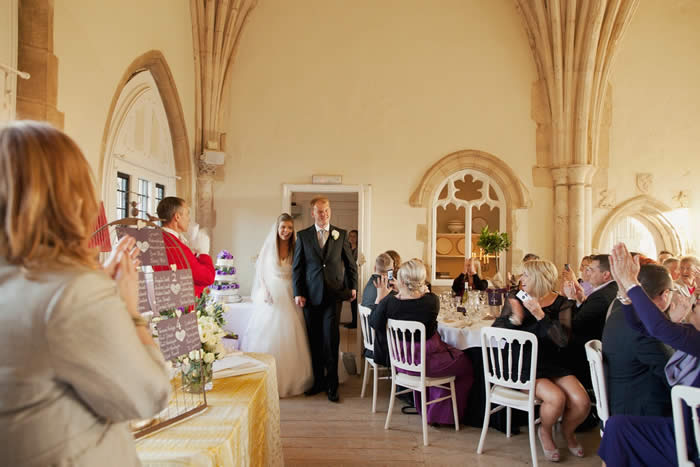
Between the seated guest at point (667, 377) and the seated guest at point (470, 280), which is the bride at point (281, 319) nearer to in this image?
the seated guest at point (470, 280)

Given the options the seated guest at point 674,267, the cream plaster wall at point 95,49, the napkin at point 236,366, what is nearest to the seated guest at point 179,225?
the napkin at point 236,366

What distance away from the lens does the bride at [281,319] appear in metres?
5.10

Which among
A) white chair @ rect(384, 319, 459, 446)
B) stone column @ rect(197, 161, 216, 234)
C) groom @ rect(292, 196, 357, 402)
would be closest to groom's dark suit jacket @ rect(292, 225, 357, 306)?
groom @ rect(292, 196, 357, 402)

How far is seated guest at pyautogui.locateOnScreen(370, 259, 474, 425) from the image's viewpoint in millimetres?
4105

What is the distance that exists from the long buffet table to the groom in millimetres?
2402

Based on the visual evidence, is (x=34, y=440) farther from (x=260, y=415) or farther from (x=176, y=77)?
(x=176, y=77)

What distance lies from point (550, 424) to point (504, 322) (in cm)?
83

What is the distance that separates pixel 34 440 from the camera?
0.91 metres

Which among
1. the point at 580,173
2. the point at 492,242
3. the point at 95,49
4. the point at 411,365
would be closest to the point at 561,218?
the point at 580,173

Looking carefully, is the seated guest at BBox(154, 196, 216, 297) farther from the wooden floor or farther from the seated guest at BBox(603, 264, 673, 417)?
the seated guest at BBox(603, 264, 673, 417)

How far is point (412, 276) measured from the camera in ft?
13.5

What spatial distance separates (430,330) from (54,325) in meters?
3.57

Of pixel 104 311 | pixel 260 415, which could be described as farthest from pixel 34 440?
pixel 260 415

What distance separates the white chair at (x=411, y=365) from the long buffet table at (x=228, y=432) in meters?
1.54
